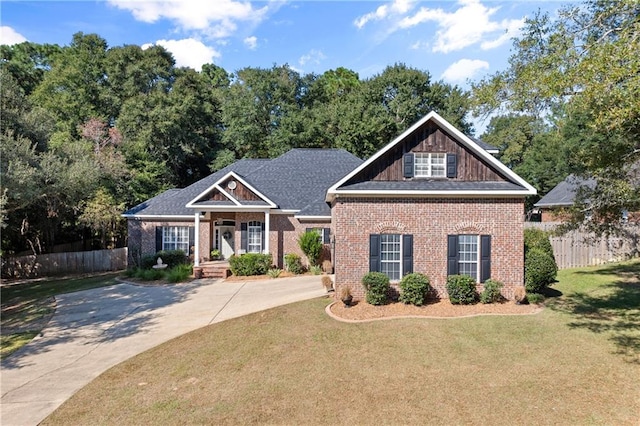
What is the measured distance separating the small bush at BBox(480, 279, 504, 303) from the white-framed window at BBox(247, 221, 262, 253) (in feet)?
43.1

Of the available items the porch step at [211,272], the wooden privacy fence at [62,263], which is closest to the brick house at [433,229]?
the porch step at [211,272]

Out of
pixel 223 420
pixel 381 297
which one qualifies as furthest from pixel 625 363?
pixel 223 420

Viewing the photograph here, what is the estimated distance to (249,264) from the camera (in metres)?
20.4

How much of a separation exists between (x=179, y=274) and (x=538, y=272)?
16.3 metres

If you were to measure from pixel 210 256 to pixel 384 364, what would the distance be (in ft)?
53.1

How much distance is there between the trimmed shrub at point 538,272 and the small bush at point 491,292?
1.26 metres

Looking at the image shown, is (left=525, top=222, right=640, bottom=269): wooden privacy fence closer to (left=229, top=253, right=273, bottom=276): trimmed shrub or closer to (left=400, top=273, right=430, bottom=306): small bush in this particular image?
(left=400, top=273, right=430, bottom=306): small bush

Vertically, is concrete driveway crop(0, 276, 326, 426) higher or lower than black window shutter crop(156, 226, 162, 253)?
lower

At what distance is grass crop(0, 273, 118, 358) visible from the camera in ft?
39.5

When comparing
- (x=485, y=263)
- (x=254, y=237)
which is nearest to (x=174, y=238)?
(x=254, y=237)

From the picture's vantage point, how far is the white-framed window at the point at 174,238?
23.2 metres

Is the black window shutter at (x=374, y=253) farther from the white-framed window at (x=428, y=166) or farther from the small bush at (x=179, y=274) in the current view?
the small bush at (x=179, y=274)

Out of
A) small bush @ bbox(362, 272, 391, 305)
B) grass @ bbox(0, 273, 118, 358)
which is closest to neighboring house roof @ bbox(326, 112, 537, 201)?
small bush @ bbox(362, 272, 391, 305)

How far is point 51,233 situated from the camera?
26781 millimetres
